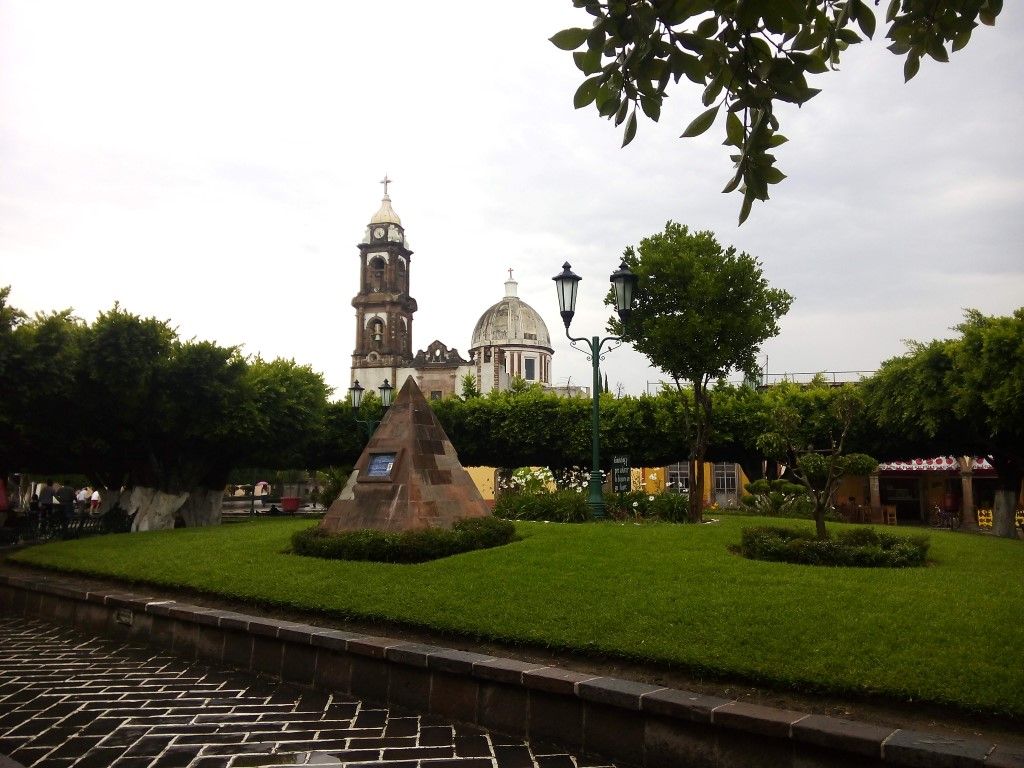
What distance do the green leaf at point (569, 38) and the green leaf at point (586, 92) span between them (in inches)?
7.7

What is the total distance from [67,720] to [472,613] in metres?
3.54

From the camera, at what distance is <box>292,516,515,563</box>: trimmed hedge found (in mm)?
10859

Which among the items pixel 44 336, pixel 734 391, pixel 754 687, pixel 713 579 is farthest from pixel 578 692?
pixel 734 391

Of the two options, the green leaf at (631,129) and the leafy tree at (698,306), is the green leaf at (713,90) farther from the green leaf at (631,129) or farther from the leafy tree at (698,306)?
the leafy tree at (698,306)

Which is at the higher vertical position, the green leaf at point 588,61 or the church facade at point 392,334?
the church facade at point 392,334

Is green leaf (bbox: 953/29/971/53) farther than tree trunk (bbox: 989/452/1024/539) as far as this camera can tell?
No

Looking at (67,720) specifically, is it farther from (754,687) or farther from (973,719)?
(973,719)

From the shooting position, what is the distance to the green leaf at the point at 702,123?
11.1ft

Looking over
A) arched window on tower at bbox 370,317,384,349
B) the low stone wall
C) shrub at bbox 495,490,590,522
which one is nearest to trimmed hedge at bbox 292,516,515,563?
the low stone wall

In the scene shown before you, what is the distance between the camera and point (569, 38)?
3301 mm

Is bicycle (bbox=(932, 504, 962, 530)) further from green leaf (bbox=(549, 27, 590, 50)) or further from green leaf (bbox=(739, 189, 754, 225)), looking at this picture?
green leaf (bbox=(549, 27, 590, 50))

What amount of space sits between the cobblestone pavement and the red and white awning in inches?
1232

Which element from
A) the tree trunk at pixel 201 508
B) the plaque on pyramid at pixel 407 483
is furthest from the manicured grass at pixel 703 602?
the tree trunk at pixel 201 508

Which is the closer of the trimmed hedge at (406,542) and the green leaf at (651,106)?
the green leaf at (651,106)
